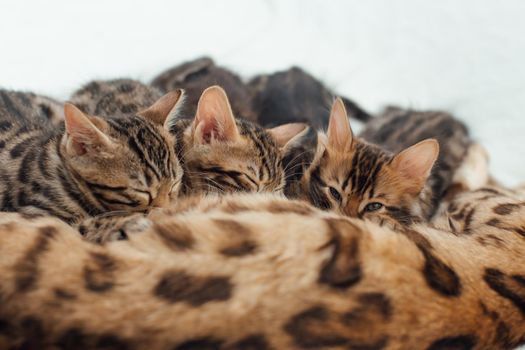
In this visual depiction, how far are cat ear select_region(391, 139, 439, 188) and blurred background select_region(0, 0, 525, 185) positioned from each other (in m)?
1.28

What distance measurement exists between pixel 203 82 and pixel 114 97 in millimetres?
642

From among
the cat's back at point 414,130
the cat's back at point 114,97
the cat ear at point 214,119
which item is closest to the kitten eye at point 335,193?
the cat ear at point 214,119

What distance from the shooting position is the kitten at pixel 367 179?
9.78 feet

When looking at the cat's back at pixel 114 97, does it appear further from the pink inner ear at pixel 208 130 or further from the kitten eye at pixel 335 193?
the kitten eye at pixel 335 193

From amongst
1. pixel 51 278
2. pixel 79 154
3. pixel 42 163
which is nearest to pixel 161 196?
pixel 79 154

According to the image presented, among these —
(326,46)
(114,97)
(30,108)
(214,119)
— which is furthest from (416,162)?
(30,108)

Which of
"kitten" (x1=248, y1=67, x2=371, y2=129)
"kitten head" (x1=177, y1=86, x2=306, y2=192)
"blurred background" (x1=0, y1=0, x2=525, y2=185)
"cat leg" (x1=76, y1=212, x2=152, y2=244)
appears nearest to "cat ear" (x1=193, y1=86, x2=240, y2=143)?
"kitten head" (x1=177, y1=86, x2=306, y2=192)

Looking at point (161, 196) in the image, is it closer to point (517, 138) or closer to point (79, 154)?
point (79, 154)

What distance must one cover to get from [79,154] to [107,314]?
3.29 ft

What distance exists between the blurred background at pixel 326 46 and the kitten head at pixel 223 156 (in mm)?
1377

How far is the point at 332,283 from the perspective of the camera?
5.70 feet

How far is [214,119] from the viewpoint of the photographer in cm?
293

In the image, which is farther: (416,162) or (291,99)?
(291,99)

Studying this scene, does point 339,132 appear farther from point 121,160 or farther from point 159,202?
point 121,160
